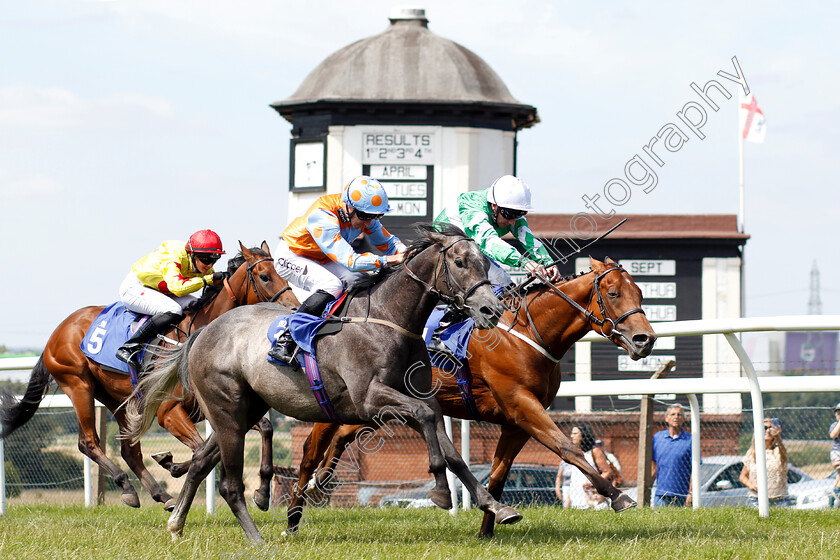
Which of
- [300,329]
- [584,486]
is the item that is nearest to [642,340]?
[300,329]

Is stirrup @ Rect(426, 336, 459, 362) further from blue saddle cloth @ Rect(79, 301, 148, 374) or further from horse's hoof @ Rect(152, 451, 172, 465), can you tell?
blue saddle cloth @ Rect(79, 301, 148, 374)

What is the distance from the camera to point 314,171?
768 inches

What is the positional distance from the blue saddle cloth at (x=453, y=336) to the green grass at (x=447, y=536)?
102cm

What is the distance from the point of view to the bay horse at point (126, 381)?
23.5 ft

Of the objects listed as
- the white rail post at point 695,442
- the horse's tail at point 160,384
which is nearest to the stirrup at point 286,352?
the horse's tail at point 160,384

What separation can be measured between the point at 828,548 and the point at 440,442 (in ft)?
6.15

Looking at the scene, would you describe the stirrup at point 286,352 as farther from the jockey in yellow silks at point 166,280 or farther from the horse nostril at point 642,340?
the jockey in yellow silks at point 166,280

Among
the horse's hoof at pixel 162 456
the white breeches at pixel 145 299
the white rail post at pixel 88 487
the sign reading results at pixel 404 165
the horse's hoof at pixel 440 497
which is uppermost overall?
the sign reading results at pixel 404 165

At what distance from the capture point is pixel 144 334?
745 cm

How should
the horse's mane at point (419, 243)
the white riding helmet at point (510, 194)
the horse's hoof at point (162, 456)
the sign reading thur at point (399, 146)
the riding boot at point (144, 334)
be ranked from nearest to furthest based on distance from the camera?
the horse's mane at point (419, 243), the white riding helmet at point (510, 194), the horse's hoof at point (162, 456), the riding boot at point (144, 334), the sign reading thur at point (399, 146)

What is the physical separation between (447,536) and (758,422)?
1869mm

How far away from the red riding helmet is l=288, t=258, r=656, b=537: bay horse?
204cm

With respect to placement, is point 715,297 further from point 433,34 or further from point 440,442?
point 440,442

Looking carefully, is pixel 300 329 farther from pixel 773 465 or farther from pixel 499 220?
pixel 773 465
